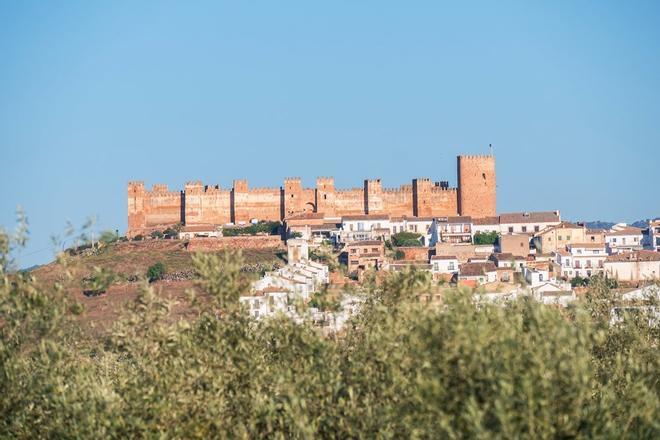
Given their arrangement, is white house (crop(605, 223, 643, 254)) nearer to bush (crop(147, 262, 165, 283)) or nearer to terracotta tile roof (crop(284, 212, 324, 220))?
terracotta tile roof (crop(284, 212, 324, 220))

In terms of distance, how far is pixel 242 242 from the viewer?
60.2m

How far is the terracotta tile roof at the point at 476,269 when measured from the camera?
47.8 metres

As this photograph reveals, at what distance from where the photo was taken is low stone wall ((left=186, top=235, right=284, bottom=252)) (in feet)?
194

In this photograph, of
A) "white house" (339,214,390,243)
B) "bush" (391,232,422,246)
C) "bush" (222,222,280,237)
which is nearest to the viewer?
"bush" (391,232,422,246)

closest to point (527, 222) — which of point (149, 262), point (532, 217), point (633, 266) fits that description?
point (532, 217)

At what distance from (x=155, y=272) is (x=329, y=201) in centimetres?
1534

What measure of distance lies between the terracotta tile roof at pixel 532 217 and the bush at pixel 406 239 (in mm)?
4942

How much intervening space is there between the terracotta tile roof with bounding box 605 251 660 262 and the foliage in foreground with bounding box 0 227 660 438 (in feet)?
126

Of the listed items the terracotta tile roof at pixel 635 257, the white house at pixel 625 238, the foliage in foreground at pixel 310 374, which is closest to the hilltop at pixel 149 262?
the terracotta tile roof at pixel 635 257

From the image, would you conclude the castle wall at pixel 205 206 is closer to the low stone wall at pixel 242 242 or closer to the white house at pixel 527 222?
the low stone wall at pixel 242 242

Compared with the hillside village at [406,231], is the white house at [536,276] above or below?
below

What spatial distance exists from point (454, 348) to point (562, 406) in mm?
1139

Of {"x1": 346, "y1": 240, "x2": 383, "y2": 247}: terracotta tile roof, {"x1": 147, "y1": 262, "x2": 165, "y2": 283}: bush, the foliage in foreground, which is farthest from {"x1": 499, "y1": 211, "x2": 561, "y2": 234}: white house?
the foliage in foreground

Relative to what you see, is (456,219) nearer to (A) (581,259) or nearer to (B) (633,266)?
(A) (581,259)
